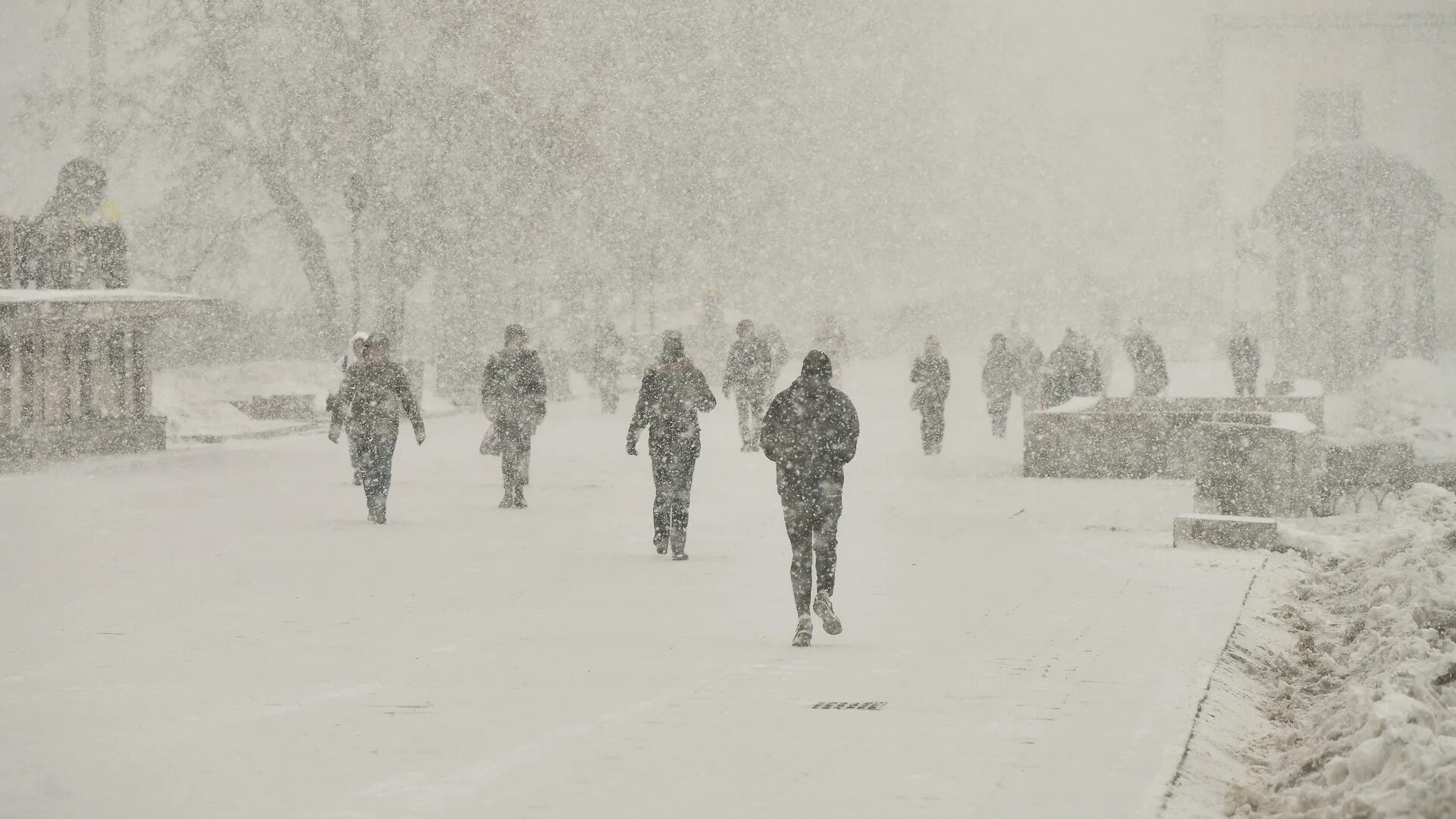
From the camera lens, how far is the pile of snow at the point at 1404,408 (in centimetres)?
2580

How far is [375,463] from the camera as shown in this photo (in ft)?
51.1

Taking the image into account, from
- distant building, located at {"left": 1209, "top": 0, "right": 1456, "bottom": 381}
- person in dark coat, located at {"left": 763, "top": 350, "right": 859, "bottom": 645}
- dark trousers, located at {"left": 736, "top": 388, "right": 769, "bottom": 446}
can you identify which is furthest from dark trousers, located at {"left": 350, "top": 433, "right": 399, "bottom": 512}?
distant building, located at {"left": 1209, "top": 0, "right": 1456, "bottom": 381}

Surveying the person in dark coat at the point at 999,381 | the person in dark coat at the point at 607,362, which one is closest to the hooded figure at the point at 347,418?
the person in dark coat at the point at 999,381

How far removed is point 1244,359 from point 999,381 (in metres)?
6.35

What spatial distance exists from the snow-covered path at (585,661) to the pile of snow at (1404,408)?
1016cm

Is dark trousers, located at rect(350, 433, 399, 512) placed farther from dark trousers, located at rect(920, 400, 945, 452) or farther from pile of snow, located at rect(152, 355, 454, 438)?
pile of snow, located at rect(152, 355, 454, 438)

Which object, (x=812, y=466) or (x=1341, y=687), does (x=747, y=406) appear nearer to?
(x=812, y=466)

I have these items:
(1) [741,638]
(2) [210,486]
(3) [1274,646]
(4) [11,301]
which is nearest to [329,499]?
(2) [210,486]

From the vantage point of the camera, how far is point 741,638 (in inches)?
378

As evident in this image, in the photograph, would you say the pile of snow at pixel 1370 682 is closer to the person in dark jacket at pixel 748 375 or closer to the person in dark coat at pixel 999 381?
the person in dark jacket at pixel 748 375

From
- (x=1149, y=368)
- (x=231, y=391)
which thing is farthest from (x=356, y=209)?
(x=1149, y=368)

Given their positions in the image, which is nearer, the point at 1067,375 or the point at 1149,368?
the point at 1067,375

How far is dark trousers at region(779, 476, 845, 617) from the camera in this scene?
954 centimetres

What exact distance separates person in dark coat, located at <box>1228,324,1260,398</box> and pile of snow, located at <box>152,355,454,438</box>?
15286mm
